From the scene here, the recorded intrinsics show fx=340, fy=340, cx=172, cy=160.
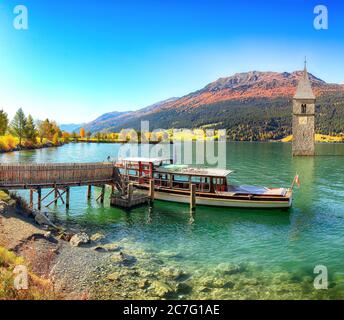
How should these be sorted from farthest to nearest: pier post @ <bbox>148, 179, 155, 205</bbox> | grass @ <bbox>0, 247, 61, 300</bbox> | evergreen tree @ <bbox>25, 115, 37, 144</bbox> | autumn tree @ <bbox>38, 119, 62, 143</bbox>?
autumn tree @ <bbox>38, 119, 62, 143</bbox>, evergreen tree @ <bbox>25, 115, 37, 144</bbox>, pier post @ <bbox>148, 179, 155, 205</bbox>, grass @ <bbox>0, 247, 61, 300</bbox>

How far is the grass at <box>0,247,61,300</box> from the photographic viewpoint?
16.0 m

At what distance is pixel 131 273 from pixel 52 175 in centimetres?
1983

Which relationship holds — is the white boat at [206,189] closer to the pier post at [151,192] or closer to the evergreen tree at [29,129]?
the pier post at [151,192]

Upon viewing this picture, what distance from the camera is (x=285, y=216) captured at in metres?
41.2

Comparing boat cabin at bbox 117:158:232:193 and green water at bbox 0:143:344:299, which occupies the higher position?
boat cabin at bbox 117:158:232:193

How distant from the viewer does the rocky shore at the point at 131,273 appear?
67.6 feet

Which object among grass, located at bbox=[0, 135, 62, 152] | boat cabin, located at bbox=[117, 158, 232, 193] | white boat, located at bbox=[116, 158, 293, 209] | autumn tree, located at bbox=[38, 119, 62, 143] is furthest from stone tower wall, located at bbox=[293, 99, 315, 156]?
autumn tree, located at bbox=[38, 119, 62, 143]

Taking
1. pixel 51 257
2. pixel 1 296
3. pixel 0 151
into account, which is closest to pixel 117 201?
pixel 51 257

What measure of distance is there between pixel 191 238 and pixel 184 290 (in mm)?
11366

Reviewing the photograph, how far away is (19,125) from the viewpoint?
13625 cm

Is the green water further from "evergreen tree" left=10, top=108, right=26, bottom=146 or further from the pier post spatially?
"evergreen tree" left=10, top=108, right=26, bottom=146

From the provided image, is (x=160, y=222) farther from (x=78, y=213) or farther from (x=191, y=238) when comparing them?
(x=78, y=213)

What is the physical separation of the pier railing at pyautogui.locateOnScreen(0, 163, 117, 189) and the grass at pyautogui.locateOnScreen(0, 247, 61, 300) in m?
15.3

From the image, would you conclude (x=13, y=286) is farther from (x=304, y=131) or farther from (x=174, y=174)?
(x=304, y=131)
